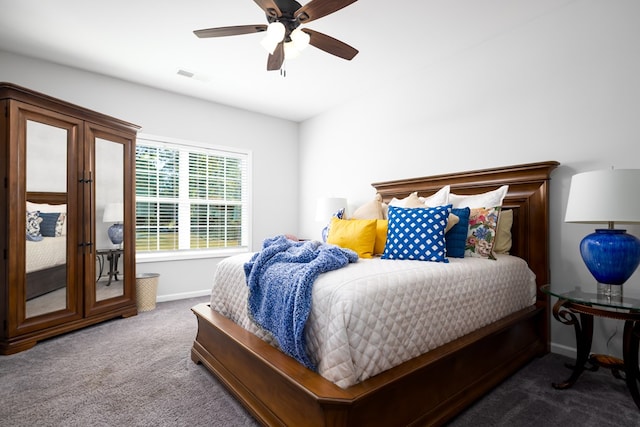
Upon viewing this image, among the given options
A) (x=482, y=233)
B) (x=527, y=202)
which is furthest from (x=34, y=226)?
(x=527, y=202)

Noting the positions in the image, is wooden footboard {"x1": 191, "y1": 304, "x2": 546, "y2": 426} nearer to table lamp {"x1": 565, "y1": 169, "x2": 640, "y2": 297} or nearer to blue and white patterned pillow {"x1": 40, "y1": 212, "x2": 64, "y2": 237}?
table lamp {"x1": 565, "y1": 169, "x2": 640, "y2": 297}

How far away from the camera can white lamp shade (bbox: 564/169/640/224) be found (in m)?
1.70

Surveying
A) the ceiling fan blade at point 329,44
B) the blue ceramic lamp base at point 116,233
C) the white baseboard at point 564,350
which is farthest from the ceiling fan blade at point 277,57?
the white baseboard at point 564,350

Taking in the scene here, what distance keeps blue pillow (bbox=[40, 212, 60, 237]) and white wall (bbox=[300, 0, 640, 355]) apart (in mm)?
3256

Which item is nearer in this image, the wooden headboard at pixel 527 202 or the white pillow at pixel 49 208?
the wooden headboard at pixel 527 202

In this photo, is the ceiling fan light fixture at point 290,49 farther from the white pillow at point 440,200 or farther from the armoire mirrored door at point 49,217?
the armoire mirrored door at point 49,217

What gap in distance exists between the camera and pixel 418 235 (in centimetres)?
214

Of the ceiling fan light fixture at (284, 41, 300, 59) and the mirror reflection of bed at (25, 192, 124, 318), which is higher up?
the ceiling fan light fixture at (284, 41, 300, 59)

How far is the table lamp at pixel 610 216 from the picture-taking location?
1.71 metres

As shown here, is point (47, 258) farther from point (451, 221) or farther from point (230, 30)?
point (451, 221)

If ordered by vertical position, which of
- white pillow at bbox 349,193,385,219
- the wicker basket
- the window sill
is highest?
white pillow at bbox 349,193,385,219

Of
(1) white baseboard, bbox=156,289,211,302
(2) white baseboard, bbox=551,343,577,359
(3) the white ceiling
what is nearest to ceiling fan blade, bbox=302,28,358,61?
(3) the white ceiling

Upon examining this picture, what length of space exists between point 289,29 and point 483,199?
6.39ft

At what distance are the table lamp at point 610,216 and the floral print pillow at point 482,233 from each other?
515mm
